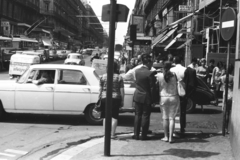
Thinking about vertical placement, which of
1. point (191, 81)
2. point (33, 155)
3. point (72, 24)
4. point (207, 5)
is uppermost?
point (72, 24)

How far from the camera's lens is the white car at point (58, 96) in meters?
9.20

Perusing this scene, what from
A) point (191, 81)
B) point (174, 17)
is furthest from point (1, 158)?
point (174, 17)

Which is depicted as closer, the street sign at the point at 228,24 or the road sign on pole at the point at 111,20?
the road sign on pole at the point at 111,20

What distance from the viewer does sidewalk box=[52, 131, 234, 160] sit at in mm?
6142

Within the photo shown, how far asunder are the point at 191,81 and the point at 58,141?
314cm

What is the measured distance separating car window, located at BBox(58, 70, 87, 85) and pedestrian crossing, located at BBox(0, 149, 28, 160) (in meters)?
3.01

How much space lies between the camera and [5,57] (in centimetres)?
3209

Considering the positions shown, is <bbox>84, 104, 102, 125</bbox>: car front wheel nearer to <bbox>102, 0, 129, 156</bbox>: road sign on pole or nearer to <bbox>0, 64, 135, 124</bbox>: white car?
<bbox>0, 64, 135, 124</bbox>: white car

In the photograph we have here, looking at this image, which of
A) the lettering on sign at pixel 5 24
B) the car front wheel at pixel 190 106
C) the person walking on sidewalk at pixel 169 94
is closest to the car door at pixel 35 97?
the person walking on sidewalk at pixel 169 94

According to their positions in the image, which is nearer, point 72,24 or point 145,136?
point 145,136

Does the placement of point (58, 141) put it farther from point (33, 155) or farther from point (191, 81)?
point (191, 81)

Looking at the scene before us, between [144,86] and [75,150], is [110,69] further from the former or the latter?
[75,150]

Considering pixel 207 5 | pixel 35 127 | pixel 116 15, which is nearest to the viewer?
pixel 116 15

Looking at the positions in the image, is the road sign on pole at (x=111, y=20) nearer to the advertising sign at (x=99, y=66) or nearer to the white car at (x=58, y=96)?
the white car at (x=58, y=96)
